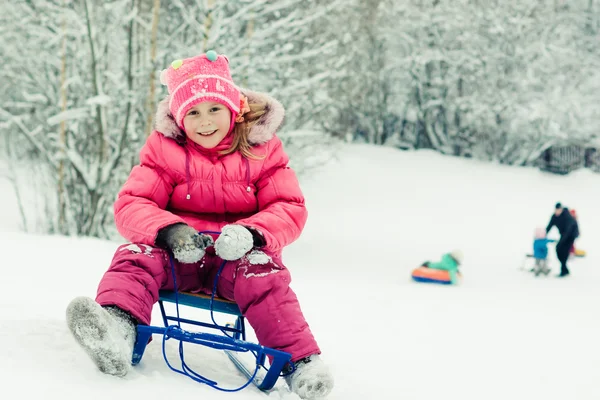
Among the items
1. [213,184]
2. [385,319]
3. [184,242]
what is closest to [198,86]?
[213,184]

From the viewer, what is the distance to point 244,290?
2.21m

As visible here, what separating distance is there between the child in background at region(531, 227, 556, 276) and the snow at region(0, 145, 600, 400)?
29cm

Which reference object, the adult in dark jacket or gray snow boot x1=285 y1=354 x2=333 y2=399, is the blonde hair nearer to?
gray snow boot x1=285 y1=354 x2=333 y2=399

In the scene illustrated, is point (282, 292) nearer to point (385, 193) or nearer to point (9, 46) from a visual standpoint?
point (9, 46)

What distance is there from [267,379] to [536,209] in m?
17.7

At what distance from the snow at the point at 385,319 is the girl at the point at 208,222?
174 mm

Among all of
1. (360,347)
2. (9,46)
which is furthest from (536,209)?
(360,347)

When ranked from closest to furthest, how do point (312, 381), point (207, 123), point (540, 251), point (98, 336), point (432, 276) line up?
point (98, 336)
point (312, 381)
point (207, 123)
point (432, 276)
point (540, 251)

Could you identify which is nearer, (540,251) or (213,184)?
(213,184)

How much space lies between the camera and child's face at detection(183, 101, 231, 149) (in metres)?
2.56

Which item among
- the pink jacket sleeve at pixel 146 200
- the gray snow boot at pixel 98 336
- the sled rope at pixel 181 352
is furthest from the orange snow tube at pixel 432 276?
the gray snow boot at pixel 98 336

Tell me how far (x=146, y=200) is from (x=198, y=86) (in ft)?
1.72

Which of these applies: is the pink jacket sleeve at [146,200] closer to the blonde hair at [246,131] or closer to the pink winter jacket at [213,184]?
the pink winter jacket at [213,184]

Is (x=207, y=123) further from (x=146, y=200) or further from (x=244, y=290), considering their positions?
(x=244, y=290)
